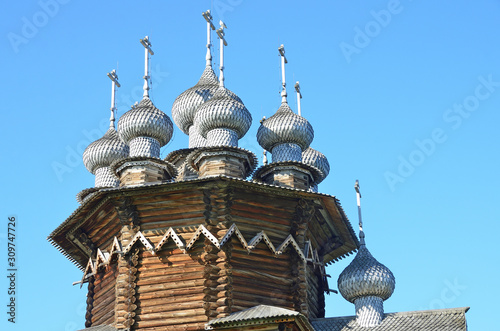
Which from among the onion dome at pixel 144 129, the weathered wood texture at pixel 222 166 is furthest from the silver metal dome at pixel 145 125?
the weathered wood texture at pixel 222 166

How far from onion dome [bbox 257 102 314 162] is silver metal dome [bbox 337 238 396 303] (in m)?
2.96

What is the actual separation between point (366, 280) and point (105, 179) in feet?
24.4

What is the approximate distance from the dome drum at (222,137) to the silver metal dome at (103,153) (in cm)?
344

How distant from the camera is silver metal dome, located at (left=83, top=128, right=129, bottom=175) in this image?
21.4 metres

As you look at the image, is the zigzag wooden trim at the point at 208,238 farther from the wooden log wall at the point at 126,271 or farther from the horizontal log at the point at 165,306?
the horizontal log at the point at 165,306

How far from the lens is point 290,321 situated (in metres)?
15.2

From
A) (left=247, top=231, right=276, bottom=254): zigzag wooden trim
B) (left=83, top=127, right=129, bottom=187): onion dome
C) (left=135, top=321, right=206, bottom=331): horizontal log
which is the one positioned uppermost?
(left=83, top=127, right=129, bottom=187): onion dome

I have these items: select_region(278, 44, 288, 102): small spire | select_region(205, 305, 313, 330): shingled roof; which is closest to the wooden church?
select_region(205, 305, 313, 330): shingled roof

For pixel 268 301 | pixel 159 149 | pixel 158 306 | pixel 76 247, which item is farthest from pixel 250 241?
pixel 76 247

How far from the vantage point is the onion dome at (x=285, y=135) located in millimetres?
19734

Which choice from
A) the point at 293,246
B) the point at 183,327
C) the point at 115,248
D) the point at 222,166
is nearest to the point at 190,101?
the point at 222,166

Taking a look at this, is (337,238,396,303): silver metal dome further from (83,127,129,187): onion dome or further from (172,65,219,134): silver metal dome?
(83,127,129,187): onion dome

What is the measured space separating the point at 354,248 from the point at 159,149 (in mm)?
5754

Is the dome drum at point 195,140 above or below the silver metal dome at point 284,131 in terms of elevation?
above
